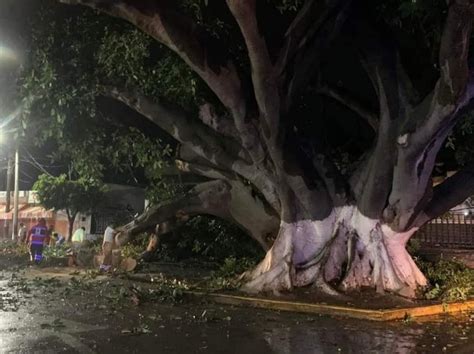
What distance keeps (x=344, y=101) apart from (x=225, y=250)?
7.65 metres

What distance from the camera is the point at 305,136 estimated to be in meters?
13.5

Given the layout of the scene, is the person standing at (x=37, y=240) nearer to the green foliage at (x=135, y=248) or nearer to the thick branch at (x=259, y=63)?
the green foliage at (x=135, y=248)

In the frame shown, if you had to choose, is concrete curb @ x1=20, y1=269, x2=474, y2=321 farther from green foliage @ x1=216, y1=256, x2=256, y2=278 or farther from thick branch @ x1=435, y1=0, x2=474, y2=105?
thick branch @ x1=435, y1=0, x2=474, y2=105

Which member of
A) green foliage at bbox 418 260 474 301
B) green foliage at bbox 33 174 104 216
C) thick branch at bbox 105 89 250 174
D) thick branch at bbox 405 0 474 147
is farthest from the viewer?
green foliage at bbox 33 174 104 216

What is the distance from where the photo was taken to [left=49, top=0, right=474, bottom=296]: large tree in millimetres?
10047

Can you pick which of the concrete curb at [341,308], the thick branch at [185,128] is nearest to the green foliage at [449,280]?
the concrete curb at [341,308]

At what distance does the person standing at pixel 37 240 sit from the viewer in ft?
66.8

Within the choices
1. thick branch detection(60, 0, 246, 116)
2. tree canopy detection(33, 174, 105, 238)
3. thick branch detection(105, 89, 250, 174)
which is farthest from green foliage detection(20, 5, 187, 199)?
tree canopy detection(33, 174, 105, 238)

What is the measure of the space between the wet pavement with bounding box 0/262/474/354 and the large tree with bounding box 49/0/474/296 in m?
2.25

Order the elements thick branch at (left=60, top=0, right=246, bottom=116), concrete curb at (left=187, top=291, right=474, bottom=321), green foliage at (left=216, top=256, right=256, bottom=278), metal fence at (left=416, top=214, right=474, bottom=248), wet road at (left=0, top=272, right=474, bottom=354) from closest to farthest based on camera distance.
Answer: wet road at (left=0, top=272, right=474, bottom=354) < thick branch at (left=60, top=0, right=246, bottom=116) < concrete curb at (left=187, top=291, right=474, bottom=321) < green foliage at (left=216, top=256, right=256, bottom=278) < metal fence at (left=416, top=214, right=474, bottom=248)

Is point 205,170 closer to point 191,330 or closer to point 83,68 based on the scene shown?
point 83,68

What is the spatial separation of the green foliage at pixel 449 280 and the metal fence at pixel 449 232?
3545 millimetres

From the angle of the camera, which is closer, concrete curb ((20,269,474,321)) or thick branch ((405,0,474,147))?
thick branch ((405,0,474,147))

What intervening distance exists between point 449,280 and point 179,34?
8.26m
